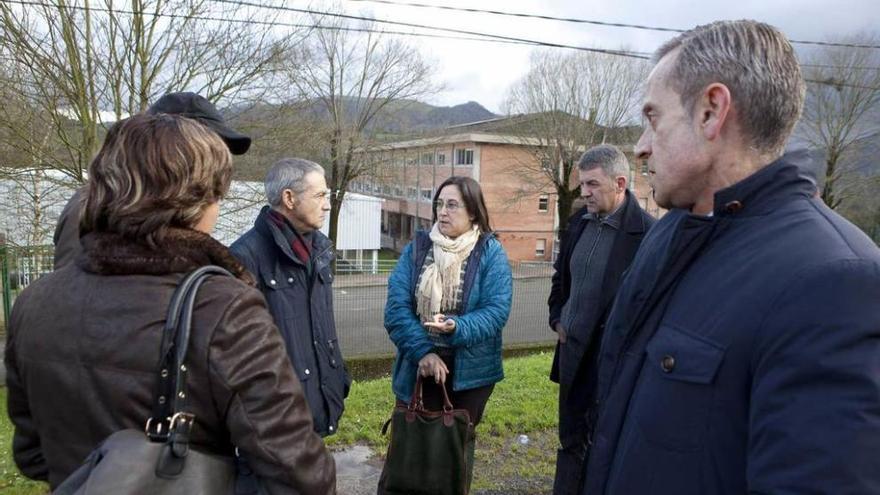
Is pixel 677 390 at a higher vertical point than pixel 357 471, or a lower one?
higher

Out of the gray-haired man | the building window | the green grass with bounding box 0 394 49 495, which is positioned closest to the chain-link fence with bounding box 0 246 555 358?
the green grass with bounding box 0 394 49 495

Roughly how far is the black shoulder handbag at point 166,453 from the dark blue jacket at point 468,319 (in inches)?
86.3

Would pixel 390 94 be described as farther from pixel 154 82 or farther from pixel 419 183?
pixel 154 82

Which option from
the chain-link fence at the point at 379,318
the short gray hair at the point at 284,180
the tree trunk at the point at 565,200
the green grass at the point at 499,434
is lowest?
the chain-link fence at the point at 379,318

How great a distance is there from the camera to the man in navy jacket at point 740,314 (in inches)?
42.9

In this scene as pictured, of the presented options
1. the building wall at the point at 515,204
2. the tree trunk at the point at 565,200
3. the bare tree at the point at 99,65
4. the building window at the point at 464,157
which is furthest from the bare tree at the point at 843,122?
the bare tree at the point at 99,65

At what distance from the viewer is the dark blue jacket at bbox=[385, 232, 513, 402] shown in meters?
3.58

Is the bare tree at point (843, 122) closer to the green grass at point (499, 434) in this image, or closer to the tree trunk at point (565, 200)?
the tree trunk at point (565, 200)

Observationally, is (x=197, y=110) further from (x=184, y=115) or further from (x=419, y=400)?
(x=419, y=400)

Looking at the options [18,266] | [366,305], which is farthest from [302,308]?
[366,305]

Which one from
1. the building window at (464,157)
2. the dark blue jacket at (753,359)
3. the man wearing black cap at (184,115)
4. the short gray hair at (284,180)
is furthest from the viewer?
the building window at (464,157)

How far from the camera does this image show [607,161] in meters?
3.99

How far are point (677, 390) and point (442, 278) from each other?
2.40 m

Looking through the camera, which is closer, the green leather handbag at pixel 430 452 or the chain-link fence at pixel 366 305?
the green leather handbag at pixel 430 452
